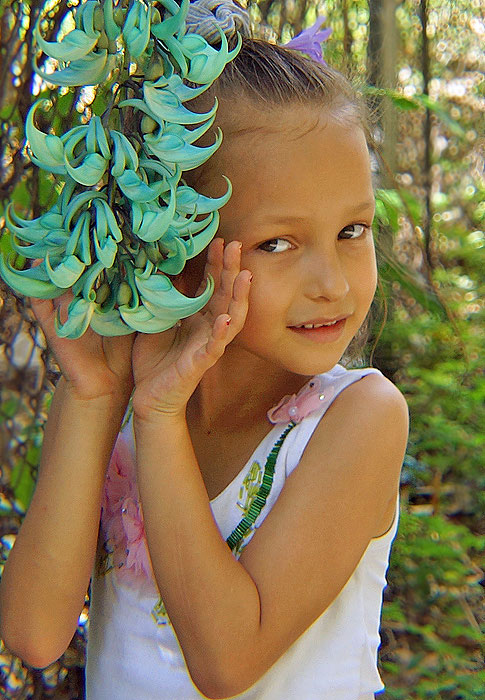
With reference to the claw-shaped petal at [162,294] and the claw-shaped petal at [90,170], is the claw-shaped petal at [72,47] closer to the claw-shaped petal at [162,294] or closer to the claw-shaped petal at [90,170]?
the claw-shaped petal at [90,170]

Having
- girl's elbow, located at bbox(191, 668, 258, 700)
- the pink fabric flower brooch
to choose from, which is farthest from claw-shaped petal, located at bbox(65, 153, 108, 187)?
girl's elbow, located at bbox(191, 668, 258, 700)

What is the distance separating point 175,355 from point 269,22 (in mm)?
1729

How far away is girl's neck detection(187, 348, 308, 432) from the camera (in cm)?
143

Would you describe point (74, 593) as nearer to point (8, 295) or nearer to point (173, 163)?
point (8, 295)

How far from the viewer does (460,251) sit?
4.80 m

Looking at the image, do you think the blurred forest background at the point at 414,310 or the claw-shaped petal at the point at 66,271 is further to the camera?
the blurred forest background at the point at 414,310

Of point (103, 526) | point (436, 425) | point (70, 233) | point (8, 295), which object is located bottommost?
point (436, 425)

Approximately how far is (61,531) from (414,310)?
3.22m

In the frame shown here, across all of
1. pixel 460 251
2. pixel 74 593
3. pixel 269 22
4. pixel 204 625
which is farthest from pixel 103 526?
pixel 460 251

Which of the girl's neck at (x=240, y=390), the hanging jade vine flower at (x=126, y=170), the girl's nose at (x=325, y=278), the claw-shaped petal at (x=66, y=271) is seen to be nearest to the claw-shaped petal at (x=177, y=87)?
the hanging jade vine flower at (x=126, y=170)

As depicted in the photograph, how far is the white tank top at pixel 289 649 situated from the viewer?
128 centimetres

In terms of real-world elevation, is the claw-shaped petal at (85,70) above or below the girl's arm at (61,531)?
above

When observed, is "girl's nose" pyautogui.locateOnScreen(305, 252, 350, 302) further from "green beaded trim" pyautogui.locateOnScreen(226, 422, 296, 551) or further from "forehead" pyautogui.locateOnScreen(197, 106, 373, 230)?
"green beaded trim" pyautogui.locateOnScreen(226, 422, 296, 551)

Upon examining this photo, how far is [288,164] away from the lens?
1.17 metres
